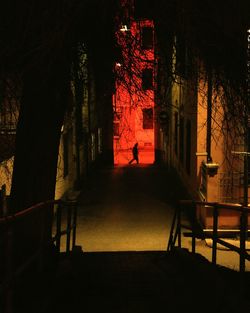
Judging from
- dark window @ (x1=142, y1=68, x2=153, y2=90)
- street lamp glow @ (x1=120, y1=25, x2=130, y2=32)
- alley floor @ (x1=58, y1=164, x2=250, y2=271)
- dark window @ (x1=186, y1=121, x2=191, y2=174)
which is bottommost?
alley floor @ (x1=58, y1=164, x2=250, y2=271)

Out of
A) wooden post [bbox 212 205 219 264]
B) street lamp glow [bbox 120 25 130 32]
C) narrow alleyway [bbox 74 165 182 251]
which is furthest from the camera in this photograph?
narrow alleyway [bbox 74 165 182 251]

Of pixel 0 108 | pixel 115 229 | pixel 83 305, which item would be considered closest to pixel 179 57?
pixel 0 108

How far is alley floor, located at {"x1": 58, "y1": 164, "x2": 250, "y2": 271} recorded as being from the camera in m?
13.9

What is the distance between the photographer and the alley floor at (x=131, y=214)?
13.9 m

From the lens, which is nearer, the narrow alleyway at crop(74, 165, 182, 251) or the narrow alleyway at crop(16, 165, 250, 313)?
the narrow alleyway at crop(16, 165, 250, 313)

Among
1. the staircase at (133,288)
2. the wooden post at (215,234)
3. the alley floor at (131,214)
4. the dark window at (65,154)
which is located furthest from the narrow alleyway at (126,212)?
the wooden post at (215,234)

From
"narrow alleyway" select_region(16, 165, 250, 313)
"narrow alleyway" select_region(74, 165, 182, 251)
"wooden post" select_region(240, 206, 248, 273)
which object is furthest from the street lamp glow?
"narrow alleyway" select_region(74, 165, 182, 251)

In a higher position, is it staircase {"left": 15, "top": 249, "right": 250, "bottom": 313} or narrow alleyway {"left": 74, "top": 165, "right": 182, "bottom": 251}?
staircase {"left": 15, "top": 249, "right": 250, "bottom": 313}

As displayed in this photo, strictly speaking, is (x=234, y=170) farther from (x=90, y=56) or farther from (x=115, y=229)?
(x=90, y=56)

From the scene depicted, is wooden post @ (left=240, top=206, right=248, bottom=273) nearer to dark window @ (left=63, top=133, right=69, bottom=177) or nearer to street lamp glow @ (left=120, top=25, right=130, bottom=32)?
street lamp glow @ (left=120, top=25, right=130, bottom=32)

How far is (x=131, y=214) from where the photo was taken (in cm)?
1747

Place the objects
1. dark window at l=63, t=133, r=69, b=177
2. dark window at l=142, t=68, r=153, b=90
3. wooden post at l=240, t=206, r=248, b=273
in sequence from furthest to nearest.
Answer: dark window at l=63, t=133, r=69, b=177 < dark window at l=142, t=68, r=153, b=90 < wooden post at l=240, t=206, r=248, b=273

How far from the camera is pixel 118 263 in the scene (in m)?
9.02

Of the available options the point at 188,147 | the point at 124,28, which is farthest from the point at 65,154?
the point at 124,28
